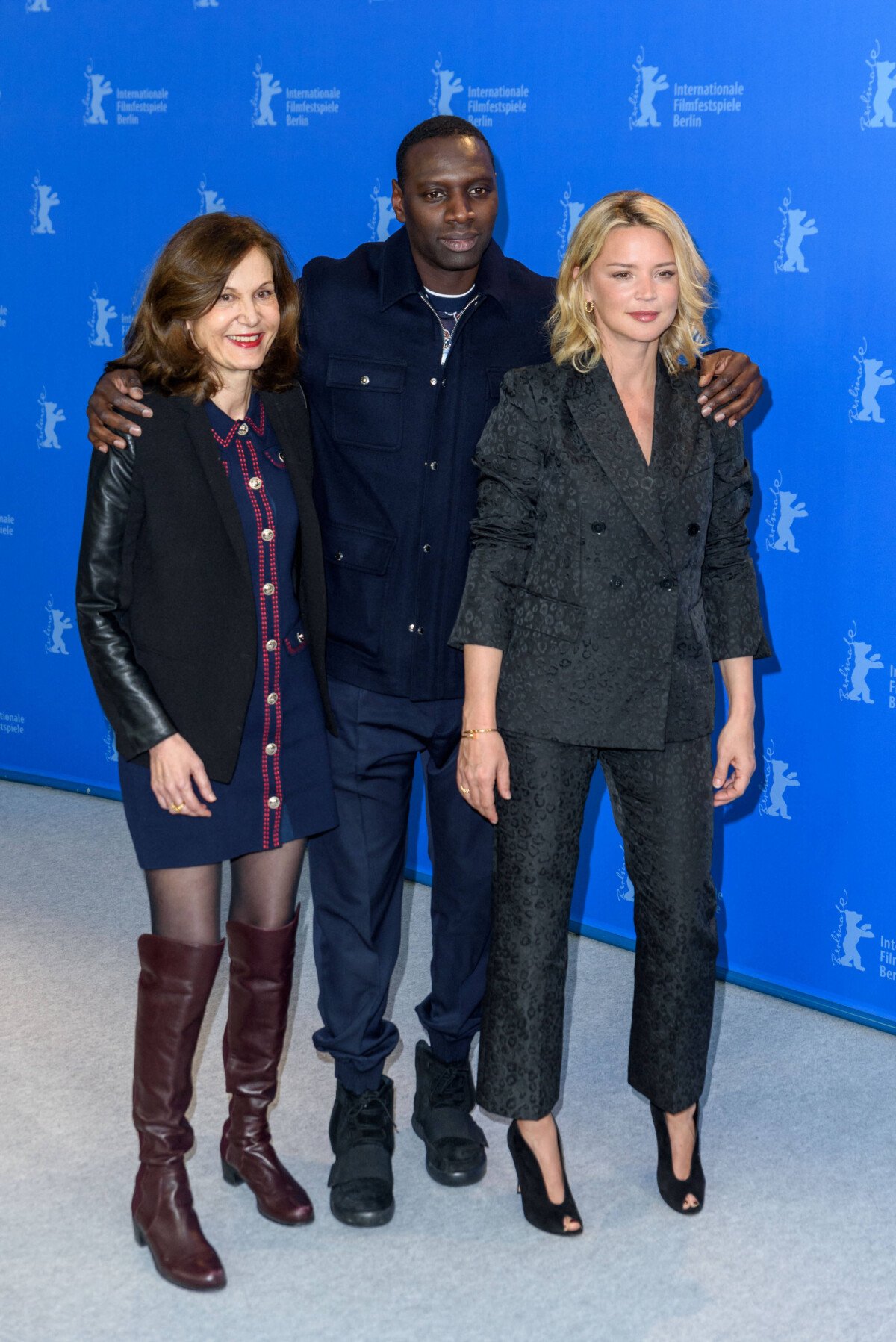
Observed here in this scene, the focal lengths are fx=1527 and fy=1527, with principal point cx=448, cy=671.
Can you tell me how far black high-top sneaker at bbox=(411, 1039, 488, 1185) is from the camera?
2.57 metres

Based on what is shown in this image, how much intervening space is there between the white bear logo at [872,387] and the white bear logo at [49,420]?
2451 millimetres

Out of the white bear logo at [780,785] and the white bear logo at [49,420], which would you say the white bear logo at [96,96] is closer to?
the white bear logo at [49,420]

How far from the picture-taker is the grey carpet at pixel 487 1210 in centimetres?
221

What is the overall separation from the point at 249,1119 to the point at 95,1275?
319mm

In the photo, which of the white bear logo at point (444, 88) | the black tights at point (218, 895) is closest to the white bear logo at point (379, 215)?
the white bear logo at point (444, 88)

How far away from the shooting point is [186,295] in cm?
214

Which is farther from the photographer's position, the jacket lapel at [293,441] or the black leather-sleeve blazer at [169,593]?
the jacket lapel at [293,441]

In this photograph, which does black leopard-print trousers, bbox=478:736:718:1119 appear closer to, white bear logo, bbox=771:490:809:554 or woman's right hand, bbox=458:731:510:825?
woman's right hand, bbox=458:731:510:825

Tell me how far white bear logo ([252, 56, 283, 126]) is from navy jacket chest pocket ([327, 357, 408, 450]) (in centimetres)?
181

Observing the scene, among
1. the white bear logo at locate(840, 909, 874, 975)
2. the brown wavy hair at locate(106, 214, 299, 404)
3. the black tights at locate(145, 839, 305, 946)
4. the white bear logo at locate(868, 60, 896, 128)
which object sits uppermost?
the white bear logo at locate(868, 60, 896, 128)

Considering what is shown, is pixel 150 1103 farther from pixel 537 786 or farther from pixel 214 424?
pixel 214 424

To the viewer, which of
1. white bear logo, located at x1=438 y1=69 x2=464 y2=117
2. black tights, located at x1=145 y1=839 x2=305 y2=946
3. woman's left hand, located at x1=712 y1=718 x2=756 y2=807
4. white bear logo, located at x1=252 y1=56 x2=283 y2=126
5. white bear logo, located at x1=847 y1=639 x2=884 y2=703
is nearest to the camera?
black tights, located at x1=145 y1=839 x2=305 y2=946

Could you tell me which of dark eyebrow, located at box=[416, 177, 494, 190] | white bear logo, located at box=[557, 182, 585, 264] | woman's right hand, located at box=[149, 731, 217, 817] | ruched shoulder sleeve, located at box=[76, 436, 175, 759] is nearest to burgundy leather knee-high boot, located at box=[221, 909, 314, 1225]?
woman's right hand, located at box=[149, 731, 217, 817]

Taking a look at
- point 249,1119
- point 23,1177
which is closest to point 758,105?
point 249,1119
